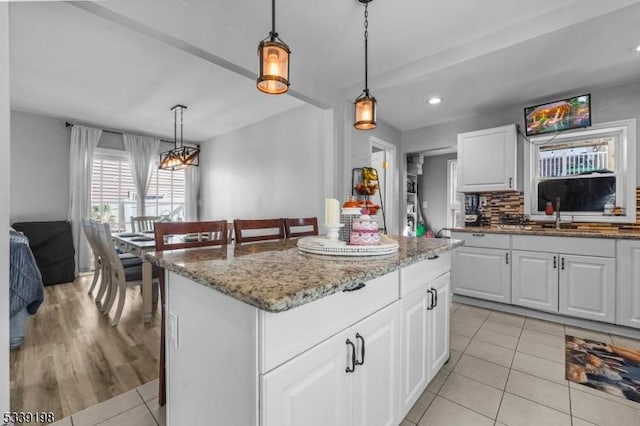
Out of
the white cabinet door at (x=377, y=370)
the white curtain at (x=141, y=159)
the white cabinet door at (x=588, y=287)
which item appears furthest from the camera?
the white curtain at (x=141, y=159)

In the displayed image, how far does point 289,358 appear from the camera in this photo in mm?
829

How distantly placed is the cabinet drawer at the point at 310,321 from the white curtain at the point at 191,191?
5.73 m

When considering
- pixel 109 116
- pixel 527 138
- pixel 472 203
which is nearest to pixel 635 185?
pixel 527 138

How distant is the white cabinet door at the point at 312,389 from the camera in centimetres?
79

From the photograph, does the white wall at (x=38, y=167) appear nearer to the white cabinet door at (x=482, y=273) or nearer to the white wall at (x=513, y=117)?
the white wall at (x=513, y=117)

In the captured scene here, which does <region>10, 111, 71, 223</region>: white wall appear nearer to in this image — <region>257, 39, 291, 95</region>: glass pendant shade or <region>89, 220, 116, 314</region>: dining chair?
<region>89, 220, 116, 314</region>: dining chair

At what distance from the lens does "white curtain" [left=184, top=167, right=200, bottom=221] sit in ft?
19.9

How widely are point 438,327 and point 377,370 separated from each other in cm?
78

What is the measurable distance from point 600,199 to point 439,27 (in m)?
2.59

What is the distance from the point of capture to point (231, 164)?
5.32 m

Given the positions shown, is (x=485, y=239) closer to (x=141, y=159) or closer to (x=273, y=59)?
(x=273, y=59)

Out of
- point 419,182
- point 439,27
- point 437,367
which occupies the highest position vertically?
point 439,27

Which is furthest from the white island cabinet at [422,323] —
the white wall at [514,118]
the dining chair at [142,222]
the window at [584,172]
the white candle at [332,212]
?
the dining chair at [142,222]

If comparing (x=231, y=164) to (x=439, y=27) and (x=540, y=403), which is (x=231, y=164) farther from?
(x=540, y=403)
